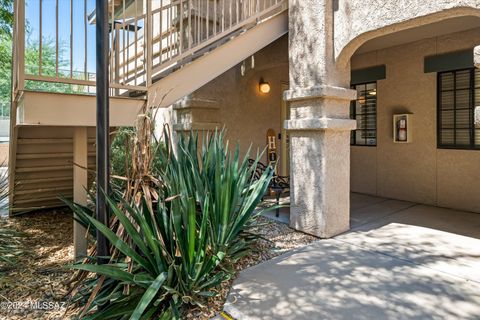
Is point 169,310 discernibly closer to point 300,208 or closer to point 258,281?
point 258,281

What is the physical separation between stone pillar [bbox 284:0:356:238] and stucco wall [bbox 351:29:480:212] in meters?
2.27

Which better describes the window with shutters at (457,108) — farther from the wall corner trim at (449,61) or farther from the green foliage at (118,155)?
the green foliage at (118,155)

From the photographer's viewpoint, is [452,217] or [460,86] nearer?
[452,217]

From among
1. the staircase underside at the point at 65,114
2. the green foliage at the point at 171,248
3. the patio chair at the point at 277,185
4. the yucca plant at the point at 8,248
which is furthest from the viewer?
the patio chair at the point at 277,185

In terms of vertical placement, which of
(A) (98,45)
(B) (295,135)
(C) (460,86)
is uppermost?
(C) (460,86)

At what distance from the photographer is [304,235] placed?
4152 millimetres

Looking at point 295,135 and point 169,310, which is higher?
point 295,135

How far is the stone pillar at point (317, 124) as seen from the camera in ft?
12.8

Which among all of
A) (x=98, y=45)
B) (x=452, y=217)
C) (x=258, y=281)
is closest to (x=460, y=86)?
(x=452, y=217)

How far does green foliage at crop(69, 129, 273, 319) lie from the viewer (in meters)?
→ 2.30

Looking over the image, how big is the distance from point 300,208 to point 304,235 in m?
0.35

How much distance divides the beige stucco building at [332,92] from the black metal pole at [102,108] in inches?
32.8

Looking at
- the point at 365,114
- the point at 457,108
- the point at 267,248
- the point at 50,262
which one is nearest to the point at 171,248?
the point at 267,248

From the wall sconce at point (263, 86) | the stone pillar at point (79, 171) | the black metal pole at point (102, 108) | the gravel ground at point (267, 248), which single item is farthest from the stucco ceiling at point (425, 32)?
the stone pillar at point (79, 171)
